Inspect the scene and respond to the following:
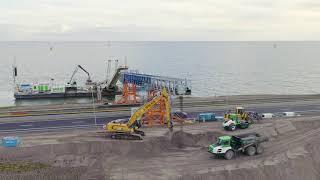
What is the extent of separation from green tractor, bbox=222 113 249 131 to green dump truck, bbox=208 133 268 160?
6.93 meters

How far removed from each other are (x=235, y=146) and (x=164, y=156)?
6525 millimetres

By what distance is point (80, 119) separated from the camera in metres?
55.7

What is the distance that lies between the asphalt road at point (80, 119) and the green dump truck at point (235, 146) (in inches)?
686

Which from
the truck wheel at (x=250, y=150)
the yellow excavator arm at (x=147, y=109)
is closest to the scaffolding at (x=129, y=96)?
the yellow excavator arm at (x=147, y=109)

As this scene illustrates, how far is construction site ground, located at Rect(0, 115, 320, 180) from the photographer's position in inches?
1377

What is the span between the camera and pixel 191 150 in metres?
42.2

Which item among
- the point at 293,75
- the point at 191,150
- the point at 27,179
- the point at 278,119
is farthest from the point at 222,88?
the point at 27,179

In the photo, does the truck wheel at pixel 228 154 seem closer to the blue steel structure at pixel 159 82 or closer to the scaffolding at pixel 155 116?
the scaffolding at pixel 155 116

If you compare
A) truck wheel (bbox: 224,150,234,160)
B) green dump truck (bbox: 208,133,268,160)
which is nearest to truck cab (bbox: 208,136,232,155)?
green dump truck (bbox: 208,133,268,160)

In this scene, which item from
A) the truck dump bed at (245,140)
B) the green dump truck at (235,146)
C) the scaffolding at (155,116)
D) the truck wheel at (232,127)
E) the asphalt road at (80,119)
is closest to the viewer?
the green dump truck at (235,146)

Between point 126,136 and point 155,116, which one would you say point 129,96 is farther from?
point 126,136

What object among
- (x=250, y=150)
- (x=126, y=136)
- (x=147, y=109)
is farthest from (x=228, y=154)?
(x=147, y=109)

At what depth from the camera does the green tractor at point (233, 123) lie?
47.2m

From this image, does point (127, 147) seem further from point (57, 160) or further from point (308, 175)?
point (308, 175)
